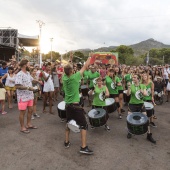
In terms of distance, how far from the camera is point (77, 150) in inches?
179

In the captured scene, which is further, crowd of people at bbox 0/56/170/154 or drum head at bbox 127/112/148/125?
drum head at bbox 127/112/148/125

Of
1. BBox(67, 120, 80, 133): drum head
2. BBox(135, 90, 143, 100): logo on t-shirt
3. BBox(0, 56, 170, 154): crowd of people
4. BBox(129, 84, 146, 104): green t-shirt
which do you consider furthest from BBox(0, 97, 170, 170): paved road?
BBox(135, 90, 143, 100): logo on t-shirt

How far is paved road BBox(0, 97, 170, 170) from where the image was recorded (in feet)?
12.7

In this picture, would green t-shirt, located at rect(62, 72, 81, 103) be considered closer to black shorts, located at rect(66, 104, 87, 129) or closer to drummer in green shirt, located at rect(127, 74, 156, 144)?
black shorts, located at rect(66, 104, 87, 129)

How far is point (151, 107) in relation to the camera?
5.88 metres

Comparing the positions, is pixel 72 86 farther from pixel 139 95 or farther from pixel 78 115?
pixel 139 95

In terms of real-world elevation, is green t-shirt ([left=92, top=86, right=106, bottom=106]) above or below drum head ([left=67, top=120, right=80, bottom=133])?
above

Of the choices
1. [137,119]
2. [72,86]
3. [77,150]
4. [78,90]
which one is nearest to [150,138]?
[137,119]

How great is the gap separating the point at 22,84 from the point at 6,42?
24.1 metres

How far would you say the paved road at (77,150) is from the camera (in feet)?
12.7

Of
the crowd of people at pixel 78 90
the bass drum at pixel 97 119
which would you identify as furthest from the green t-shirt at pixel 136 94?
the bass drum at pixel 97 119

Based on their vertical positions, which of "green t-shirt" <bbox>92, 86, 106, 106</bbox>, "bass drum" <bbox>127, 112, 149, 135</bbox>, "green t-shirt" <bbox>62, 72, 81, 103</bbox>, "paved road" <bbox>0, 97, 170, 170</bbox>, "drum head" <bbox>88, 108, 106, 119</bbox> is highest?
"green t-shirt" <bbox>62, 72, 81, 103</bbox>

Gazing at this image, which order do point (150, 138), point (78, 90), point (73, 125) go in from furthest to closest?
1. point (150, 138)
2. point (78, 90)
3. point (73, 125)

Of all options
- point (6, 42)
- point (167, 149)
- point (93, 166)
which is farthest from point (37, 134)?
point (6, 42)
